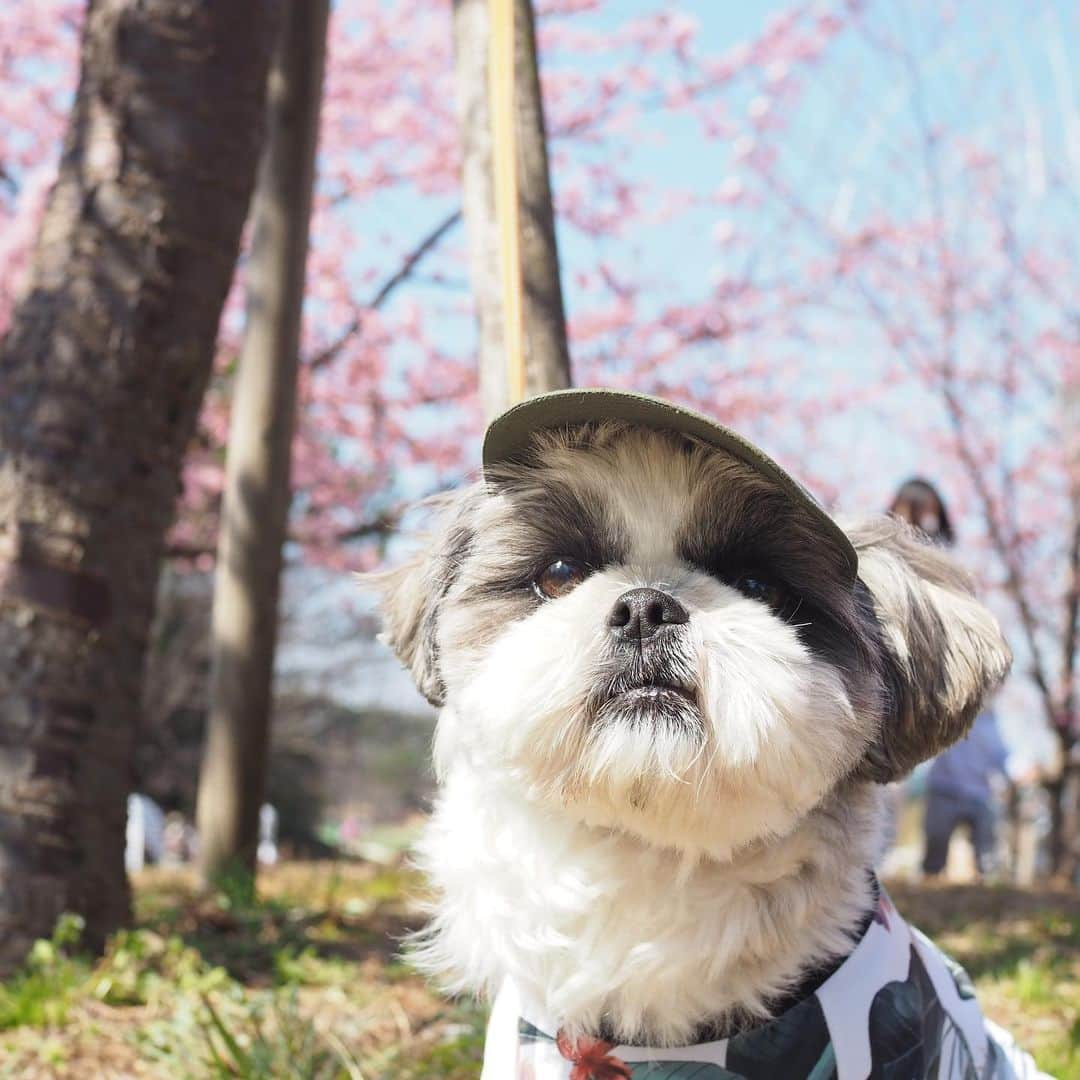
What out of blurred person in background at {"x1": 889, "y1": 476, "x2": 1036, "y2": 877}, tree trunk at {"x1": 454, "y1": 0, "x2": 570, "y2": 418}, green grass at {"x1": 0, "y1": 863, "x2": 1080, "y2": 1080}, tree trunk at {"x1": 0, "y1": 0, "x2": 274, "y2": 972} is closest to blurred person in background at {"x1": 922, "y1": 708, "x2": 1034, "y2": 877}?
A: blurred person in background at {"x1": 889, "y1": 476, "x2": 1036, "y2": 877}

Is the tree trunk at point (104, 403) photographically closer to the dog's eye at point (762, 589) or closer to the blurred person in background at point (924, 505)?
the dog's eye at point (762, 589)

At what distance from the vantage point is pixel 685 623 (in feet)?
4.92

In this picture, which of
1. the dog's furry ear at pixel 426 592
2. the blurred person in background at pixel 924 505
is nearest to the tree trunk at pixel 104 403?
the dog's furry ear at pixel 426 592

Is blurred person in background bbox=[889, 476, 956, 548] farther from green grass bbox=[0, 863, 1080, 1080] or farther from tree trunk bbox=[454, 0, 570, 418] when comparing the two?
tree trunk bbox=[454, 0, 570, 418]

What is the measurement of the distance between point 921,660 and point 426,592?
0.80m

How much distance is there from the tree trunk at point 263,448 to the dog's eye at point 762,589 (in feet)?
11.5

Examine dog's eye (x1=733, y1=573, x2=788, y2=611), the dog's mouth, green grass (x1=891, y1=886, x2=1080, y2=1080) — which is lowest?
green grass (x1=891, y1=886, x2=1080, y2=1080)

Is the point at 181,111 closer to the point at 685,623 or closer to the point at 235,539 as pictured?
the point at 235,539

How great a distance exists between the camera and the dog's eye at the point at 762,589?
165 cm

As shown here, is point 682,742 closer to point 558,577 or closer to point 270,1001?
point 558,577

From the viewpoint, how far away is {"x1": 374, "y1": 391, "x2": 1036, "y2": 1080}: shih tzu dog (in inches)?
A: 58.9

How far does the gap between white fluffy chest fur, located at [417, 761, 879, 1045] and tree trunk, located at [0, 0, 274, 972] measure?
168cm

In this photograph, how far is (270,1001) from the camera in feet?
9.30

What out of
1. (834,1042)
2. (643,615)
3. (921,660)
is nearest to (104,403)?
(643,615)
